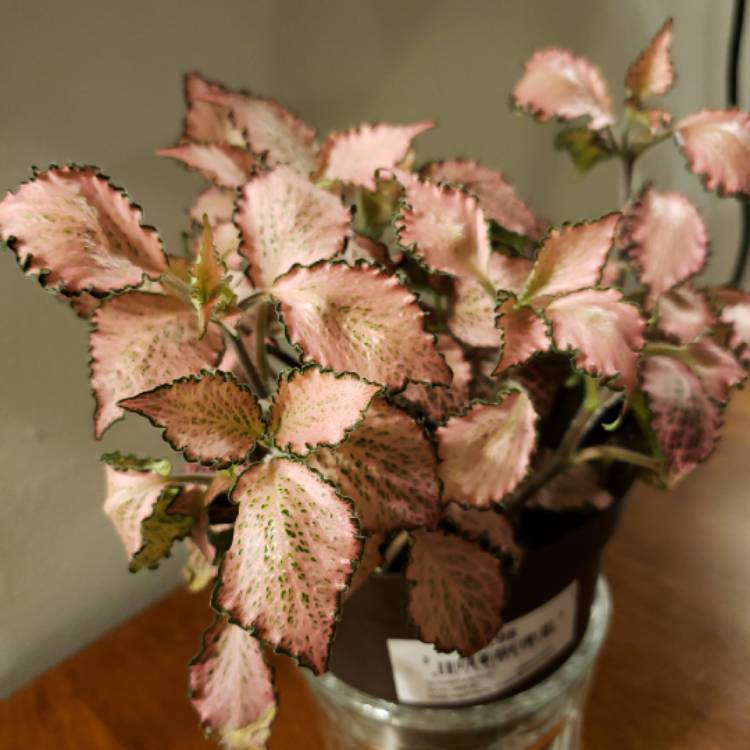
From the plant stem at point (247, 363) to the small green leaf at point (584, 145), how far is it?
0.22m

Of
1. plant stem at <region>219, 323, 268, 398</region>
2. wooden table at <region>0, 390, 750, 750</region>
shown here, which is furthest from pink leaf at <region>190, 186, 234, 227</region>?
wooden table at <region>0, 390, 750, 750</region>

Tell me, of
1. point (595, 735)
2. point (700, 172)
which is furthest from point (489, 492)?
point (595, 735)

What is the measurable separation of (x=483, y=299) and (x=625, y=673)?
351 millimetres

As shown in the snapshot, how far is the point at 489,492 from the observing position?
0.29m

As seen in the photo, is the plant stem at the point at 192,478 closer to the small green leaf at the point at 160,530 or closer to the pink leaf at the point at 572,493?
the small green leaf at the point at 160,530

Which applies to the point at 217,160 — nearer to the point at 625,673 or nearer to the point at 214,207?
the point at 214,207

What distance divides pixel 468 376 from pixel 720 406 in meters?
0.12

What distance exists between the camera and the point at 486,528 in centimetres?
33

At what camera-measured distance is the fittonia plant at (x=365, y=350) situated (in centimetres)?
24

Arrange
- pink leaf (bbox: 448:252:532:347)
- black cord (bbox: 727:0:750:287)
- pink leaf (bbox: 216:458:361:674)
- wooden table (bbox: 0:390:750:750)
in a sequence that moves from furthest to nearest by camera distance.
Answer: black cord (bbox: 727:0:750:287)
wooden table (bbox: 0:390:750:750)
pink leaf (bbox: 448:252:532:347)
pink leaf (bbox: 216:458:361:674)

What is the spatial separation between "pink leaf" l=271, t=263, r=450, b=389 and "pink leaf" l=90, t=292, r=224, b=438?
0.04 m

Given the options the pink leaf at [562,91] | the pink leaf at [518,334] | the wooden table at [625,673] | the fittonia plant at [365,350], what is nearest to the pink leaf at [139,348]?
the fittonia plant at [365,350]

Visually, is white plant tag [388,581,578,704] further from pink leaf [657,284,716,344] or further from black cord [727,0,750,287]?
black cord [727,0,750,287]

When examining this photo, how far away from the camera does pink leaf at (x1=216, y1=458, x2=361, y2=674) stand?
223mm
